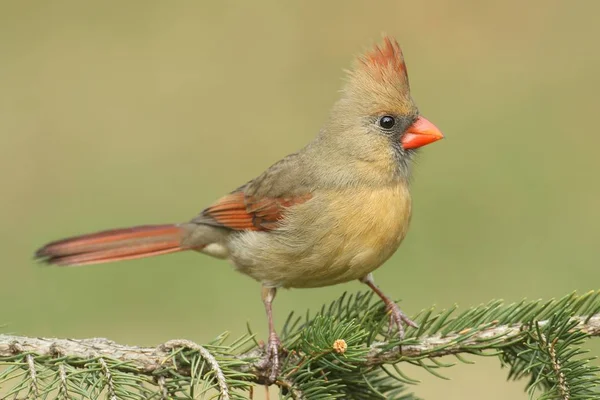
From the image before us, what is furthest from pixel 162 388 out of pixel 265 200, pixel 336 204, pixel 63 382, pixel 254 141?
pixel 254 141

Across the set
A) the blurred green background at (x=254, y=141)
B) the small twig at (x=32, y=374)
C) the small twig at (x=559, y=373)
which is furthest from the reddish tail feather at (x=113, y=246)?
the small twig at (x=559, y=373)

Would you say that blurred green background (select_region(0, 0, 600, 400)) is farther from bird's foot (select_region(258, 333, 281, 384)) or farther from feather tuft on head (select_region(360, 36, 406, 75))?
bird's foot (select_region(258, 333, 281, 384))

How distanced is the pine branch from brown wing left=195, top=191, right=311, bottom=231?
35.4 inches

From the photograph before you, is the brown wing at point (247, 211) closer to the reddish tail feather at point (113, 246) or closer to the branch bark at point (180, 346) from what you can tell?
the reddish tail feather at point (113, 246)

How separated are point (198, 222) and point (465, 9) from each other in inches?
241

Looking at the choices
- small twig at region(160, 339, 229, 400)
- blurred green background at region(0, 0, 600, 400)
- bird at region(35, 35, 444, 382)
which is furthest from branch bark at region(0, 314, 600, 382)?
blurred green background at region(0, 0, 600, 400)

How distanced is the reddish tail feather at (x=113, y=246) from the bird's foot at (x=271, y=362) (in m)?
1.15

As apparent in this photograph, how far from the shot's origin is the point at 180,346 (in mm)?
2336

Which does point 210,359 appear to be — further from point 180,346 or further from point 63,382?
point 63,382

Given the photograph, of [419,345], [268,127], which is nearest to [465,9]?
[268,127]

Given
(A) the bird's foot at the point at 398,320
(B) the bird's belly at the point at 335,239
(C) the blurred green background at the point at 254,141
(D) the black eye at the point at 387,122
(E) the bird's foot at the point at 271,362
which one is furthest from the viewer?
(C) the blurred green background at the point at 254,141

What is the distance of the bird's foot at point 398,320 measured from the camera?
2664 mm

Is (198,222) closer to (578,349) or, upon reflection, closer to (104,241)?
(104,241)

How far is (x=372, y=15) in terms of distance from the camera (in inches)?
361
